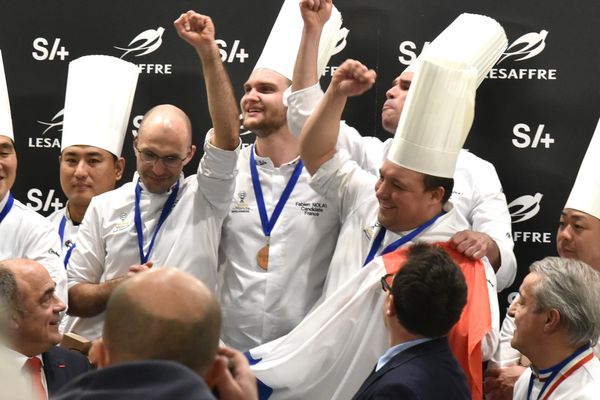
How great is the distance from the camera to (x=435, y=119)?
11.7ft

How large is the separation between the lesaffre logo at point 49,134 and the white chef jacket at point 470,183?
1.63m

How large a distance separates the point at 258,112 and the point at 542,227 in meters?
1.41

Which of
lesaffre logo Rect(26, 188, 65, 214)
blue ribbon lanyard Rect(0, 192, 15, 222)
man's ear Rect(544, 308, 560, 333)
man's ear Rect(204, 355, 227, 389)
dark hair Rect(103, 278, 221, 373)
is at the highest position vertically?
→ dark hair Rect(103, 278, 221, 373)

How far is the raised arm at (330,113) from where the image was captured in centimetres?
357

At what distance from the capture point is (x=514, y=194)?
15.2ft

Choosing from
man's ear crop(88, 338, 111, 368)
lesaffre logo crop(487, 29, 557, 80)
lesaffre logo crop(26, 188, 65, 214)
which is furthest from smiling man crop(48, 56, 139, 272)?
man's ear crop(88, 338, 111, 368)

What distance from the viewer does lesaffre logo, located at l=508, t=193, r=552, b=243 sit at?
15.2 feet

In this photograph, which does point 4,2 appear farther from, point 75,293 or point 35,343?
point 35,343

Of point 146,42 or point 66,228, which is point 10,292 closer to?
point 66,228

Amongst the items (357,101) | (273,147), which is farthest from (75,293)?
(357,101)

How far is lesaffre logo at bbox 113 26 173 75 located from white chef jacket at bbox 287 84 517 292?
114 cm

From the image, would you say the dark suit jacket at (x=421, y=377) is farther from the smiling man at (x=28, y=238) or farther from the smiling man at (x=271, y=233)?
the smiling man at (x=28, y=238)

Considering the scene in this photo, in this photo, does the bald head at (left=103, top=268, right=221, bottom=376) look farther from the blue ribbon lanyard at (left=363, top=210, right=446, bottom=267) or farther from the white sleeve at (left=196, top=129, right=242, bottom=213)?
the white sleeve at (left=196, top=129, right=242, bottom=213)

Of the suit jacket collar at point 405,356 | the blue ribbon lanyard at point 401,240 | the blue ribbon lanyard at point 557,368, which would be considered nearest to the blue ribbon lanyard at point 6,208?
the blue ribbon lanyard at point 401,240
